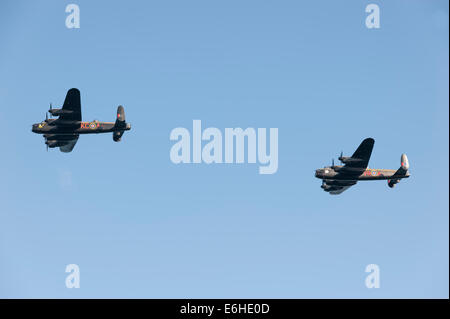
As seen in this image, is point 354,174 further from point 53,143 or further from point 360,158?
point 53,143

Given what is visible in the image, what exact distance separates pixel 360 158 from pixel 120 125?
120 feet

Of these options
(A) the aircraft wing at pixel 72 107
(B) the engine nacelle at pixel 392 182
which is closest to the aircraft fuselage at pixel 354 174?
(B) the engine nacelle at pixel 392 182

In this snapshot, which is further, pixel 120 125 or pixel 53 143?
pixel 53 143

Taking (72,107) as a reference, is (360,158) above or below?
below

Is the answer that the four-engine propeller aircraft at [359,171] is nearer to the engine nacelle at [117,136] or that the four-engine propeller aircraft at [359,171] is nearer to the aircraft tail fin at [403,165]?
the aircraft tail fin at [403,165]

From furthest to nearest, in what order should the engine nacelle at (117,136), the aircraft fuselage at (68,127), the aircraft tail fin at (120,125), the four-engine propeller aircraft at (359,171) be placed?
the engine nacelle at (117,136) < the aircraft tail fin at (120,125) < the aircraft fuselage at (68,127) < the four-engine propeller aircraft at (359,171)

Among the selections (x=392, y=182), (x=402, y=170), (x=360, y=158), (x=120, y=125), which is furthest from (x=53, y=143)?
(x=402, y=170)

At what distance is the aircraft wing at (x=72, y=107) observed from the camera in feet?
315

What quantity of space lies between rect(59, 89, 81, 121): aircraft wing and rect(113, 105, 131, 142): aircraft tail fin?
19.3 feet

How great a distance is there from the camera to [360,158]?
96.4 m

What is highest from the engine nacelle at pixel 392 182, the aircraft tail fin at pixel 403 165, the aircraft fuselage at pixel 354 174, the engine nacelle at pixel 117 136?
the engine nacelle at pixel 117 136

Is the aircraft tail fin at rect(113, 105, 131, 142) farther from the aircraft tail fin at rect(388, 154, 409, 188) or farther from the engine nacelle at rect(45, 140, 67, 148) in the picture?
the aircraft tail fin at rect(388, 154, 409, 188)
